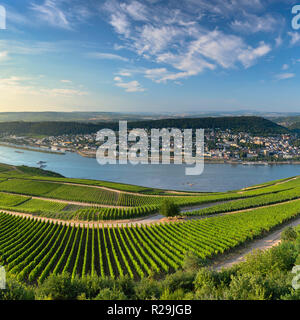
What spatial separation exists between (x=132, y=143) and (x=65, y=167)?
4476cm

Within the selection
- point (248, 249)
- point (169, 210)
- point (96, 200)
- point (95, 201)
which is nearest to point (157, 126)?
point (96, 200)

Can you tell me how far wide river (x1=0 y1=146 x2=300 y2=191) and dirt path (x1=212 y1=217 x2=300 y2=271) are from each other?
3510 cm

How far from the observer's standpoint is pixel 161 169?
75.5m

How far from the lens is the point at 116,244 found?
17.8m

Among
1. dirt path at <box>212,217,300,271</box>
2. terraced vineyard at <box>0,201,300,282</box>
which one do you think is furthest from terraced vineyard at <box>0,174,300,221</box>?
dirt path at <box>212,217,300,271</box>

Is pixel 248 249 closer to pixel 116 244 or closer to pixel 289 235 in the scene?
pixel 289 235

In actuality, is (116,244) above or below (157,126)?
below

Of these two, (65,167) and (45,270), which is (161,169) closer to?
(65,167)

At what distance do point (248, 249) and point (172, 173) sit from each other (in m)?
53.7

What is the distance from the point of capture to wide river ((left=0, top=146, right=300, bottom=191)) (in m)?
57.2

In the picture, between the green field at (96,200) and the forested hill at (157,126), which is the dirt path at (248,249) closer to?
the green field at (96,200)

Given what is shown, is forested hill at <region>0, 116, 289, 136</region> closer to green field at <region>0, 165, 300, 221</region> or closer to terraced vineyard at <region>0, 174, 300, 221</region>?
green field at <region>0, 165, 300, 221</region>

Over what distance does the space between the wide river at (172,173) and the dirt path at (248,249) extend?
3510cm
